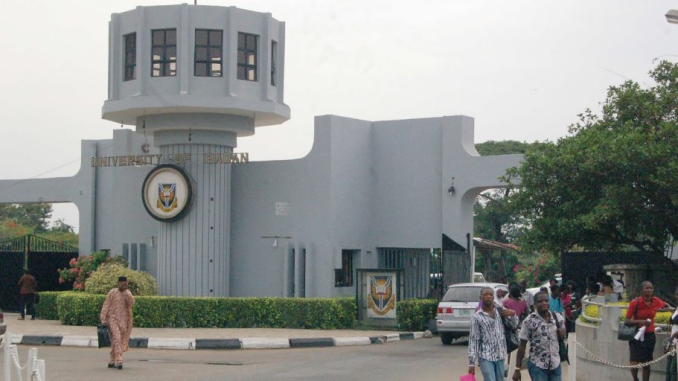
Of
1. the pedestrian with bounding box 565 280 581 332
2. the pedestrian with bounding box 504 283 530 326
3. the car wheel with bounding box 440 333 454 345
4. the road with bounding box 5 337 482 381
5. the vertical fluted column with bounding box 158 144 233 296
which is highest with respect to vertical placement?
the vertical fluted column with bounding box 158 144 233 296

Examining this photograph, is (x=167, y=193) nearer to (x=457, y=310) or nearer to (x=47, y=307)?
(x=47, y=307)

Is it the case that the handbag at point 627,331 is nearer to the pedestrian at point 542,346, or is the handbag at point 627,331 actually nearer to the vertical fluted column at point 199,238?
the pedestrian at point 542,346

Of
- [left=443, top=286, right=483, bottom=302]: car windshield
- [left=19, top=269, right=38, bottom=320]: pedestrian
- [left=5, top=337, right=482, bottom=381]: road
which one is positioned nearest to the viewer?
[left=5, top=337, right=482, bottom=381]: road

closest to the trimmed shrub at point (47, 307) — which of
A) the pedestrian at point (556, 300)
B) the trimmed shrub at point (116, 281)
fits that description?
the trimmed shrub at point (116, 281)

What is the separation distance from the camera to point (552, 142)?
22.9 meters

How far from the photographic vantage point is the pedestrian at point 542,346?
11773mm

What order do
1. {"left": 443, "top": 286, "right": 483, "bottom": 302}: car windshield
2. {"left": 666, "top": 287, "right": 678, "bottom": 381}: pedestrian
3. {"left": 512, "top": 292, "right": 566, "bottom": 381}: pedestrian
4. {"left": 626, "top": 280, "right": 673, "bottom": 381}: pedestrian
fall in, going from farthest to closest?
{"left": 443, "top": 286, "right": 483, "bottom": 302}: car windshield → {"left": 626, "top": 280, "right": 673, "bottom": 381}: pedestrian → {"left": 666, "top": 287, "right": 678, "bottom": 381}: pedestrian → {"left": 512, "top": 292, "right": 566, "bottom": 381}: pedestrian

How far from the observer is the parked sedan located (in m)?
22.1

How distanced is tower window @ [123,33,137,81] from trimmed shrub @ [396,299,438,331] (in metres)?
9.97

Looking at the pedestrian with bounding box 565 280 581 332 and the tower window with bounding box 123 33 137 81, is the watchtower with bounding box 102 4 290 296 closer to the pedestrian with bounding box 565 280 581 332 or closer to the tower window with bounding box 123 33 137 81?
the tower window with bounding box 123 33 137 81

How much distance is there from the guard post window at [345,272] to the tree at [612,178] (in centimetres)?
695

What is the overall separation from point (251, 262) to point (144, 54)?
682 centimetres

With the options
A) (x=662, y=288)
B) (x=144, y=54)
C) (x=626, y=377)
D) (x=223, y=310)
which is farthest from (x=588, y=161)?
(x=144, y=54)

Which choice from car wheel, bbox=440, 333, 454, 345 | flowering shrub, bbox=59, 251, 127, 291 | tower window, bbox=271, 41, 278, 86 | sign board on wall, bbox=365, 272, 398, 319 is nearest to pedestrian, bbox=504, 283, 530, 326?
car wheel, bbox=440, 333, 454, 345
